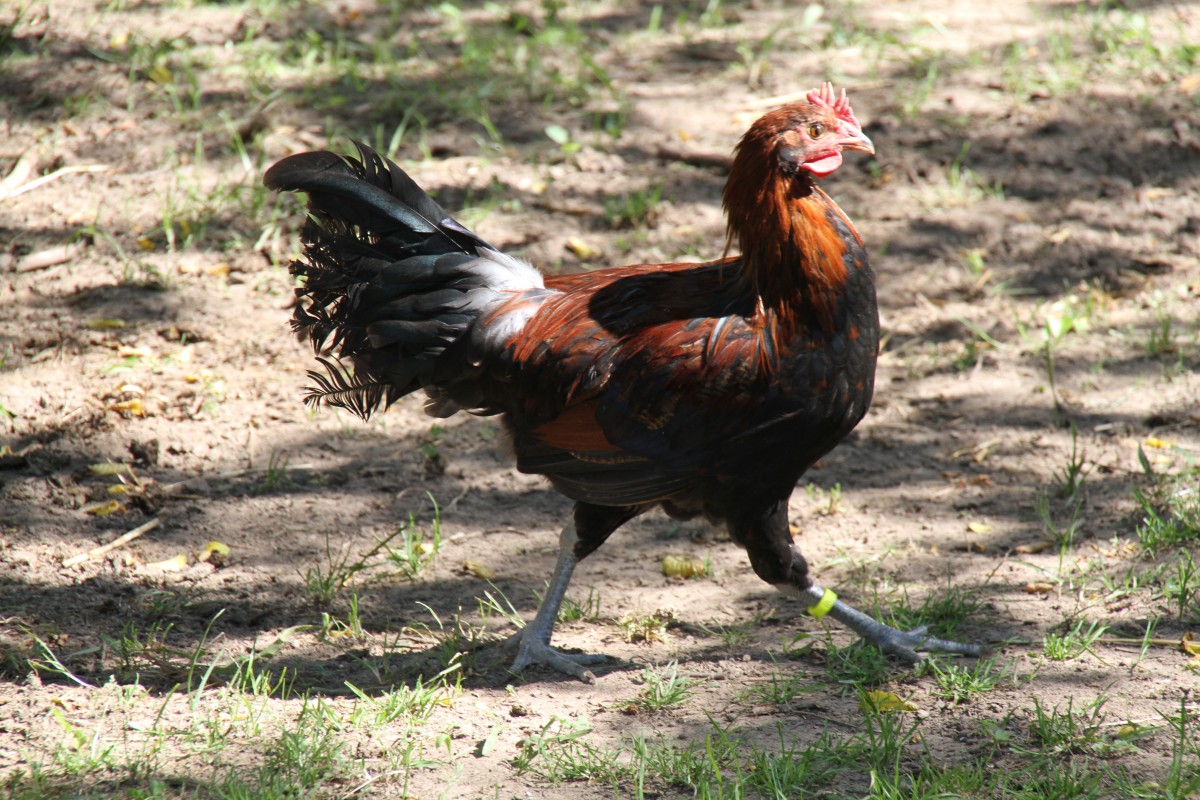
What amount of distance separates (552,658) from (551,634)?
14cm

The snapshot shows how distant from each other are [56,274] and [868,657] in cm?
483

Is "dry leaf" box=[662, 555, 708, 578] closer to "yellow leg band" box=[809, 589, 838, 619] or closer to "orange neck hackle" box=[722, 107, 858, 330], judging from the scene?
"yellow leg band" box=[809, 589, 838, 619]

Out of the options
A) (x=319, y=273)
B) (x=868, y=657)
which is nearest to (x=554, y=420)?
(x=319, y=273)

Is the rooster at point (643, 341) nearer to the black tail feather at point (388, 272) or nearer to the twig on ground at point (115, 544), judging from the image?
the black tail feather at point (388, 272)

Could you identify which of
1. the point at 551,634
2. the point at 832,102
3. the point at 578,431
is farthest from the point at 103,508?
the point at 832,102

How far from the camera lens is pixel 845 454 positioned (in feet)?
18.3

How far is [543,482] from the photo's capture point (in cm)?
551

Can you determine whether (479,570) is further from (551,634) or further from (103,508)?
(103,508)

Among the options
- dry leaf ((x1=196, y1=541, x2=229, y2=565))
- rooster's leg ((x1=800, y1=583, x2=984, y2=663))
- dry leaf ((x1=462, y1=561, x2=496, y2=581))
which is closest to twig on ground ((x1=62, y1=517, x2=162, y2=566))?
dry leaf ((x1=196, y1=541, x2=229, y2=565))

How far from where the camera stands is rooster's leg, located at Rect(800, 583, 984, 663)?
4.19 m

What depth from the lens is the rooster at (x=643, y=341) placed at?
3.89 metres

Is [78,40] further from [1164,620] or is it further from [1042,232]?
[1164,620]

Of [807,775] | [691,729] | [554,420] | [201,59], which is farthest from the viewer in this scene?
[201,59]

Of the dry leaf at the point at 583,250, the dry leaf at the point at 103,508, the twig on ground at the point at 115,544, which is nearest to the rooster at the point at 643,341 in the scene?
the twig on ground at the point at 115,544
